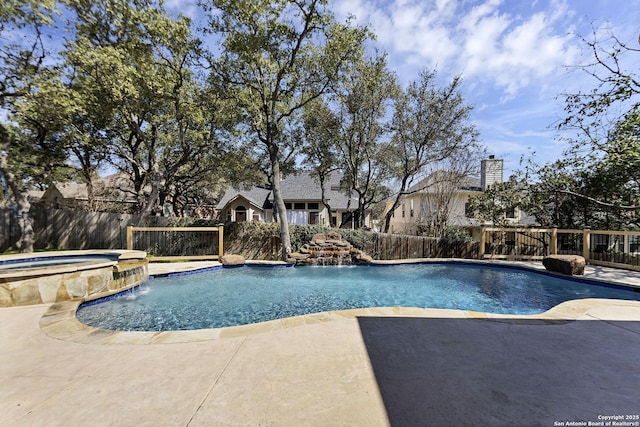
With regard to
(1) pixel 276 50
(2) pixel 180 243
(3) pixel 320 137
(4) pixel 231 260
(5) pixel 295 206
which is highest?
(1) pixel 276 50

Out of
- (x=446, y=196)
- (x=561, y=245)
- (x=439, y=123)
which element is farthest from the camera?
(x=446, y=196)

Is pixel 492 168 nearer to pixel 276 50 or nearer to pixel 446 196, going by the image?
pixel 446 196

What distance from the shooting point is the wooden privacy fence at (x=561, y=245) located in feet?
31.2

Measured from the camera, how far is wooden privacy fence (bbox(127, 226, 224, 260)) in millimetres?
11281

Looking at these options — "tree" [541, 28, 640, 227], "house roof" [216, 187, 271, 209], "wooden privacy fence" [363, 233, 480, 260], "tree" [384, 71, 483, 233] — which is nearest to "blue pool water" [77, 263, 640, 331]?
"wooden privacy fence" [363, 233, 480, 260]

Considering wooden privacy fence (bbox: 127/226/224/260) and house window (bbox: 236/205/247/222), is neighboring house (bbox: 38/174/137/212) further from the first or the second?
house window (bbox: 236/205/247/222)

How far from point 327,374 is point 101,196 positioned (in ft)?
76.2

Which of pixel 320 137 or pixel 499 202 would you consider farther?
pixel 320 137

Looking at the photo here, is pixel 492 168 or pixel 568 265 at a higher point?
pixel 492 168

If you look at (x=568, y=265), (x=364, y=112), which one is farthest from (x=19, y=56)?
(x=568, y=265)

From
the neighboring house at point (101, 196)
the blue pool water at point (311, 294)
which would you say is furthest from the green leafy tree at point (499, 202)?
the neighboring house at point (101, 196)

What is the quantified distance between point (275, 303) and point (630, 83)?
1380cm

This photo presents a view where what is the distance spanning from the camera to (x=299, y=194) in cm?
2423

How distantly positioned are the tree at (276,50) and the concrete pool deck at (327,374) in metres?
8.37
